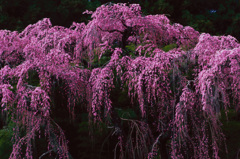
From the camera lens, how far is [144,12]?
8211 millimetres

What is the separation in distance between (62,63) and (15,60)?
1.24 m

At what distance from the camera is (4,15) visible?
7.90m

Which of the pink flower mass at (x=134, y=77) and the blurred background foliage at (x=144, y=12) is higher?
the blurred background foliage at (x=144, y=12)

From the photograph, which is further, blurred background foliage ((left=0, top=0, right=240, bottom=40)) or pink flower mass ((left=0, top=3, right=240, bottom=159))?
blurred background foliage ((left=0, top=0, right=240, bottom=40))

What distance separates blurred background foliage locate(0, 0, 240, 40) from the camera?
825cm

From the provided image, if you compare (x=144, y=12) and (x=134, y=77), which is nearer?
(x=134, y=77)

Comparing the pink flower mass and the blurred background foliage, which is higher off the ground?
the blurred background foliage

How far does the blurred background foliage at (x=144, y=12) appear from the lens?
8.25m

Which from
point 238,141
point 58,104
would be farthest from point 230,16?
point 58,104

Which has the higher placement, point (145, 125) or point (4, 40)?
point (4, 40)

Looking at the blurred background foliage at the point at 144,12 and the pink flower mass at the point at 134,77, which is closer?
the pink flower mass at the point at 134,77

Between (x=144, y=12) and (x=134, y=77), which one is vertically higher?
(x=144, y=12)

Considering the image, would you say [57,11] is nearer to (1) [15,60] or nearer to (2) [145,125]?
(1) [15,60]

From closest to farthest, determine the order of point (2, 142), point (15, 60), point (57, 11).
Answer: point (15, 60) → point (2, 142) → point (57, 11)
